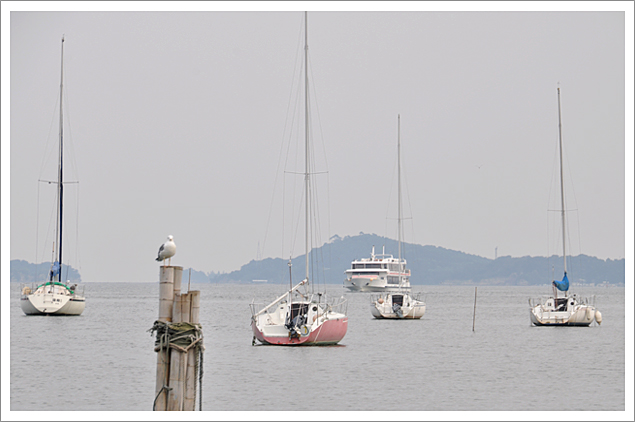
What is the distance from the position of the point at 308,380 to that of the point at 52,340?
72.7 feet

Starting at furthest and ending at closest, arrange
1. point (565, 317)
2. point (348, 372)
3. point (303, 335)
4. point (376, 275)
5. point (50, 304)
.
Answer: point (376, 275)
point (50, 304)
point (565, 317)
point (303, 335)
point (348, 372)

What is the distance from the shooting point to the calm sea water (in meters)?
26.4

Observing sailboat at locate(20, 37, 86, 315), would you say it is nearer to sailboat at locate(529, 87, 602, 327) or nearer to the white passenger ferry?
sailboat at locate(529, 87, 602, 327)

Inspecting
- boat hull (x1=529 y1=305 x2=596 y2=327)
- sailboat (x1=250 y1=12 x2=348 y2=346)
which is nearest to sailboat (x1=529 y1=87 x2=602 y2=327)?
boat hull (x1=529 y1=305 x2=596 y2=327)

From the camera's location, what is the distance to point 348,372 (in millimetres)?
32969

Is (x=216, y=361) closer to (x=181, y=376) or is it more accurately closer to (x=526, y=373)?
(x=526, y=373)

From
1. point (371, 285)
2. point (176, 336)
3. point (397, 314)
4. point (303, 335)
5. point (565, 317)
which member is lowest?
point (371, 285)

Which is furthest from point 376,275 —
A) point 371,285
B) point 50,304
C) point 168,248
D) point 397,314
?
point 168,248

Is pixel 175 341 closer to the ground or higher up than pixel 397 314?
higher up

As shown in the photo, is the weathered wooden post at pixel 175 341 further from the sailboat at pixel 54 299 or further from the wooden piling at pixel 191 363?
the sailboat at pixel 54 299

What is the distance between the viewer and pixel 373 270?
593 ft

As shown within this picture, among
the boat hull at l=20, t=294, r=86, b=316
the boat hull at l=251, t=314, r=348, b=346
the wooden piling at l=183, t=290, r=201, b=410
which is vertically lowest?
the boat hull at l=20, t=294, r=86, b=316

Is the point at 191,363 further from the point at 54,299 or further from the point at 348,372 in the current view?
the point at 54,299

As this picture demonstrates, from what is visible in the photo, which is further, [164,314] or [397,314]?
[397,314]
